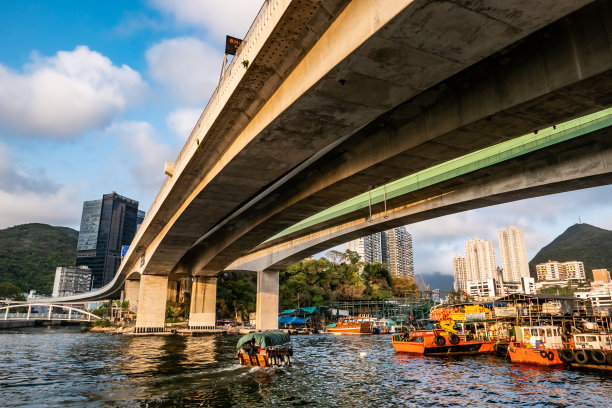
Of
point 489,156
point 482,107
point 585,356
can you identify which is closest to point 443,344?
point 585,356

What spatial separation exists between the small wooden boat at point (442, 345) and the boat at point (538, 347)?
182 inches

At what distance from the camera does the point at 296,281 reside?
9481cm

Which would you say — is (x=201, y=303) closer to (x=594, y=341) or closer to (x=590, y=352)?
(x=590, y=352)

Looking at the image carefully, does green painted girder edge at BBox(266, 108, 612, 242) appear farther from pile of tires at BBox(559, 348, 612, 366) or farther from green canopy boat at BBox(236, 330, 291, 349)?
pile of tires at BBox(559, 348, 612, 366)

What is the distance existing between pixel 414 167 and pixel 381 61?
9.31 m

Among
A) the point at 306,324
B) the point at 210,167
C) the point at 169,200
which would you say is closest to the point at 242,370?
the point at 210,167

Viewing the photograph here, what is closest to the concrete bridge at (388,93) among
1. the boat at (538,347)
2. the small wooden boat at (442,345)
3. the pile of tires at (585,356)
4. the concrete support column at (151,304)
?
the boat at (538,347)

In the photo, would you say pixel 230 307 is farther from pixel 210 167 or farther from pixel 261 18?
pixel 261 18

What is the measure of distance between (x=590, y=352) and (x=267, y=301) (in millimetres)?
39728

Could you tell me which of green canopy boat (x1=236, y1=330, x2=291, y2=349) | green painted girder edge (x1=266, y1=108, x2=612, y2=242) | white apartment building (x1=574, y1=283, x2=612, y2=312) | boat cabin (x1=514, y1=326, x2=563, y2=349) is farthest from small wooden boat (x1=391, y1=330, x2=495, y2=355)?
white apartment building (x1=574, y1=283, x2=612, y2=312)

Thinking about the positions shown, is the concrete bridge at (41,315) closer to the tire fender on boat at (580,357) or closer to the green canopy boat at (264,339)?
the green canopy boat at (264,339)

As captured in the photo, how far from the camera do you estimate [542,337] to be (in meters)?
27.2

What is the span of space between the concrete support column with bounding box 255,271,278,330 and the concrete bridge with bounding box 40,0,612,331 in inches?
1227

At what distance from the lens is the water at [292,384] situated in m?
15.3
